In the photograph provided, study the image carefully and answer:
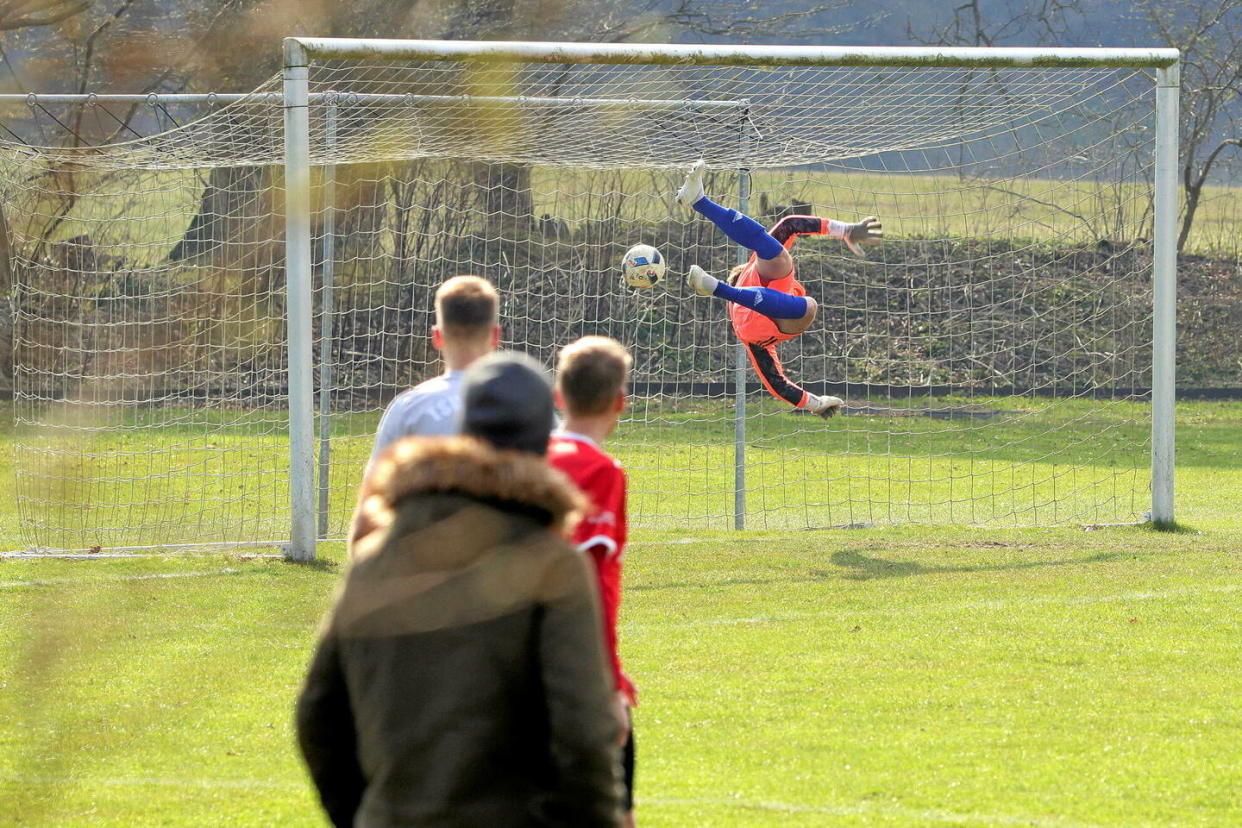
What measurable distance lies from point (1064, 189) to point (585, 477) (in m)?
15.5

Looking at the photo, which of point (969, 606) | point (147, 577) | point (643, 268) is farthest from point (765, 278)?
point (147, 577)

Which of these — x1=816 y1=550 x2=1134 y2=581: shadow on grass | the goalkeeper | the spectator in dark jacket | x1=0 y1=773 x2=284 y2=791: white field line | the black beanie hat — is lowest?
x1=0 y1=773 x2=284 y2=791: white field line

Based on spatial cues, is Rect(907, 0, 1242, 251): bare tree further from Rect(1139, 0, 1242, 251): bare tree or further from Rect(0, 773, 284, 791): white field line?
Rect(0, 773, 284, 791): white field line

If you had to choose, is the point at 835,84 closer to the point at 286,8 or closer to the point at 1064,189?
the point at 1064,189

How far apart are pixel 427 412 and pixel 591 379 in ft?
2.57

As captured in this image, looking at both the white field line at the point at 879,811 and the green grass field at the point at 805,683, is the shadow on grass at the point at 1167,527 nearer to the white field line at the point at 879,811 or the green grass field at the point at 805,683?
the green grass field at the point at 805,683

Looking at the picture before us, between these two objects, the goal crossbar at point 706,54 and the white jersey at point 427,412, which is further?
the goal crossbar at point 706,54

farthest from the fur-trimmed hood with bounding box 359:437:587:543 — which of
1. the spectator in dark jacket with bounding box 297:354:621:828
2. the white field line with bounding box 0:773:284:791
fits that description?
the white field line with bounding box 0:773:284:791

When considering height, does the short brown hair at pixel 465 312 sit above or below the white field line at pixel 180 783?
above

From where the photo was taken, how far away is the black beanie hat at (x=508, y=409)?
255 cm

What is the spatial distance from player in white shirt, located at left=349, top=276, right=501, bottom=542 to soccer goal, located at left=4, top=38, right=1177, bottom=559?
3898 mm

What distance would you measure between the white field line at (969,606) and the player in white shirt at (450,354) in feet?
13.7

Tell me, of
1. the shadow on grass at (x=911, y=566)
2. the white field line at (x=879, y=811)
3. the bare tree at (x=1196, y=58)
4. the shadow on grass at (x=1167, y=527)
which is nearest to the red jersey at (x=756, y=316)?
the shadow on grass at (x=911, y=566)

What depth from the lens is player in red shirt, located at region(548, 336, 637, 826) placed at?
337cm
